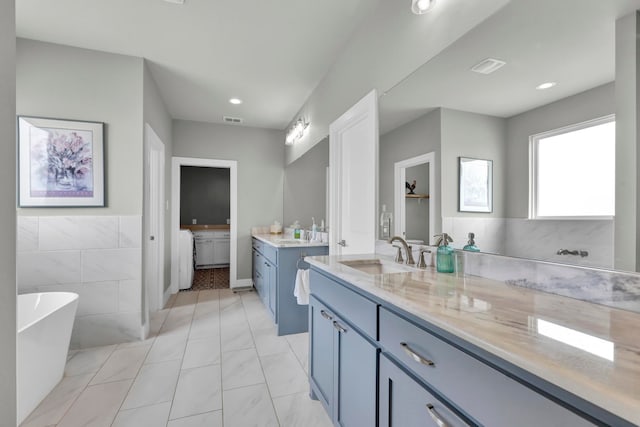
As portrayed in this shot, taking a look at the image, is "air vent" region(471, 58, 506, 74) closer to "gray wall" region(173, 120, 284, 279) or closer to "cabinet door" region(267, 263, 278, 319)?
"cabinet door" region(267, 263, 278, 319)

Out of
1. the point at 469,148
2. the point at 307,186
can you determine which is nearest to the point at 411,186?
the point at 469,148

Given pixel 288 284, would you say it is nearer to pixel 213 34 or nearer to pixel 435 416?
pixel 435 416

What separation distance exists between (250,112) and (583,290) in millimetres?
3904

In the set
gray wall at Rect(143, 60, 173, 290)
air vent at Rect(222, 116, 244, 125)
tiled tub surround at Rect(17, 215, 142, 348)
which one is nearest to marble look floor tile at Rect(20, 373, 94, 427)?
tiled tub surround at Rect(17, 215, 142, 348)

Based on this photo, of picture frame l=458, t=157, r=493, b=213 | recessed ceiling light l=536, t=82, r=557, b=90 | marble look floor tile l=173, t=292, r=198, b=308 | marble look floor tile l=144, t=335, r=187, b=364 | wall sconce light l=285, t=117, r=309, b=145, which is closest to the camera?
recessed ceiling light l=536, t=82, r=557, b=90

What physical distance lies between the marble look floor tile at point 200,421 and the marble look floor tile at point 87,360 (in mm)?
1014

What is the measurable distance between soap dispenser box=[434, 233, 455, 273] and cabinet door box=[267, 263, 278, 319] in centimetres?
182

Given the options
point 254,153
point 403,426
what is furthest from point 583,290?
point 254,153

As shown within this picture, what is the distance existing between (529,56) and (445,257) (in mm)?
854

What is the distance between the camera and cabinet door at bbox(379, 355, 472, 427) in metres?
0.77

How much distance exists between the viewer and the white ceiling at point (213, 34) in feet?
6.60

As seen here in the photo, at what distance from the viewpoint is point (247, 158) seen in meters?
4.56

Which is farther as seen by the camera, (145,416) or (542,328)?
(145,416)

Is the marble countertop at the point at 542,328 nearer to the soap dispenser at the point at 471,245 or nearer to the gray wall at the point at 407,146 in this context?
the soap dispenser at the point at 471,245
